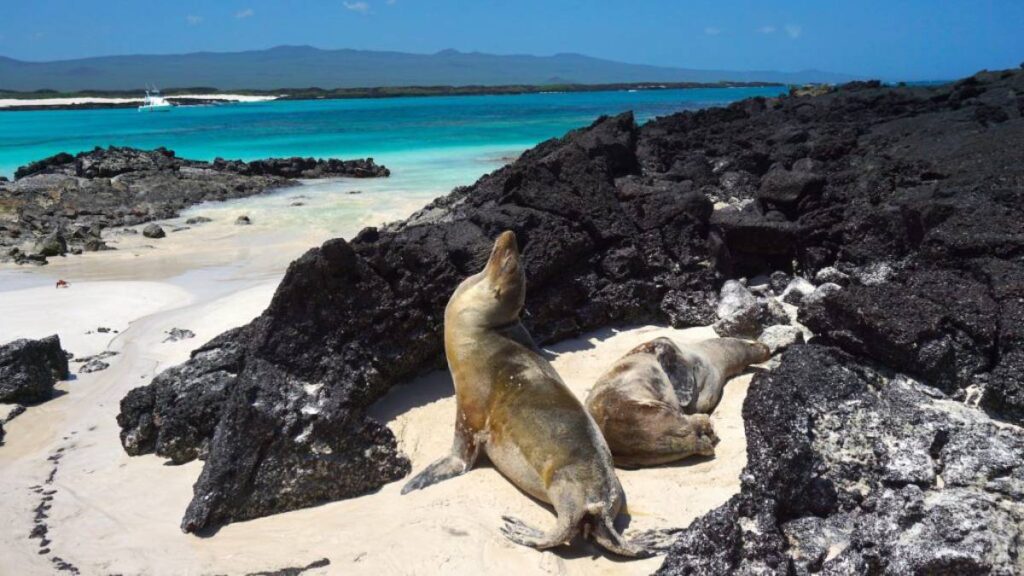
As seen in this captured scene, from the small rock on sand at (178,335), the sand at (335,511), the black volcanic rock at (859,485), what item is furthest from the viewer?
the small rock on sand at (178,335)

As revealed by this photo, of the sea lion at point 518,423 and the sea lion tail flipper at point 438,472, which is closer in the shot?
the sea lion at point 518,423

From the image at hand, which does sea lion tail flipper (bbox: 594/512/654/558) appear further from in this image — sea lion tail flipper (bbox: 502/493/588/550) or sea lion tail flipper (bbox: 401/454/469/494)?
sea lion tail flipper (bbox: 401/454/469/494)

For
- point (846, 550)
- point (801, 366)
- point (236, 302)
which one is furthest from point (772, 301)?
point (236, 302)

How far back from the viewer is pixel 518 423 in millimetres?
4273

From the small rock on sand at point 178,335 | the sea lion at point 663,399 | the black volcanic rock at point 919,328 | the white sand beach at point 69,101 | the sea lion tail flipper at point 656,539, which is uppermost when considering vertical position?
the white sand beach at point 69,101

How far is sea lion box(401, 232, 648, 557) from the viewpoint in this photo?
3.75 metres

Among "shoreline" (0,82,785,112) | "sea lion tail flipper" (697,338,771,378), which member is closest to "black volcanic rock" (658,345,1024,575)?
"sea lion tail flipper" (697,338,771,378)

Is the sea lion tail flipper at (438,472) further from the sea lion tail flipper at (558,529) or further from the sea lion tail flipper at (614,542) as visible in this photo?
the sea lion tail flipper at (614,542)

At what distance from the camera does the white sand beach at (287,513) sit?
12.2 ft

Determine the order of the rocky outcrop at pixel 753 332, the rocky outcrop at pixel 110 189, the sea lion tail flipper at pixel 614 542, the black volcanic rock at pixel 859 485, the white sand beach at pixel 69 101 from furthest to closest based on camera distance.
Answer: the white sand beach at pixel 69 101 → the rocky outcrop at pixel 110 189 → the sea lion tail flipper at pixel 614 542 → the rocky outcrop at pixel 753 332 → the black volcanic rock at pixel 859 485

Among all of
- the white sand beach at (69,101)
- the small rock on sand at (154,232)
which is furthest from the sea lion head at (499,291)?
the white sand beach at (69,101)

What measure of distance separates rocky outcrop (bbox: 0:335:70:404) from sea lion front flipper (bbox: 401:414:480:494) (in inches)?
132

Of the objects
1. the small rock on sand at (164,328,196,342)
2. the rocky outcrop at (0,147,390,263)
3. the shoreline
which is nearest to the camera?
the small rock on sand at (164,328,196,342)

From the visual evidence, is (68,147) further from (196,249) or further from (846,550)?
(846,550)
